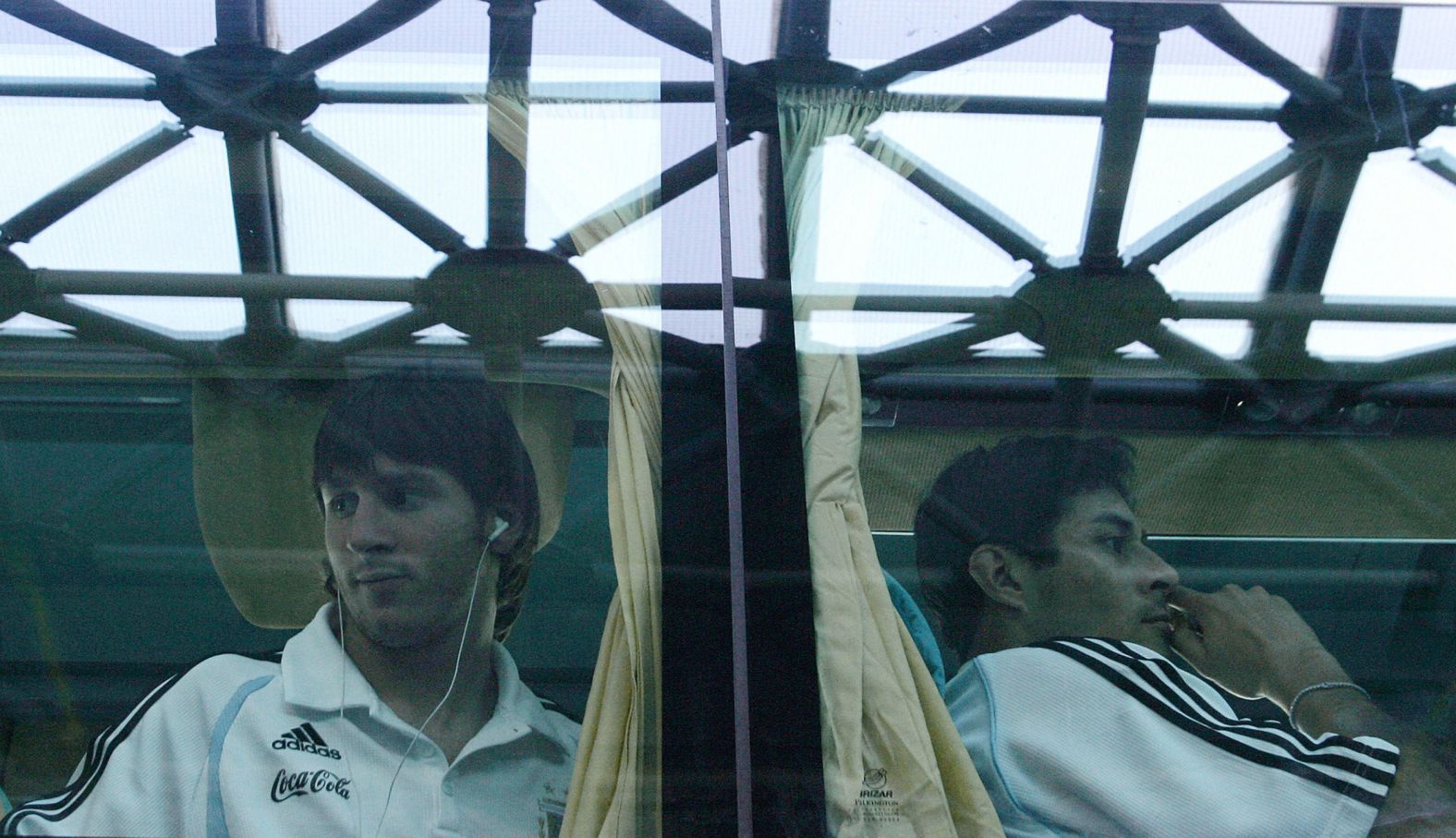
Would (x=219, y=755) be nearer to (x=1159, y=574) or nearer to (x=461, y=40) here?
(x=461, y=40)

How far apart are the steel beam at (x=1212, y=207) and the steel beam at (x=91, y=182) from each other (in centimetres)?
171

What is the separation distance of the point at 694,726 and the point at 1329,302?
4.86 ft

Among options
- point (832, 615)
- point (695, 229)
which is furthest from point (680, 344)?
point (832, 615)

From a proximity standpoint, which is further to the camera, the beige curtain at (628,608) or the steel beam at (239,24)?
the steel beam at (239,24)

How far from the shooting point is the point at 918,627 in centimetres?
181

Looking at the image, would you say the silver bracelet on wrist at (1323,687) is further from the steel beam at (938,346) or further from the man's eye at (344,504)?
the man's eye at (344,504)

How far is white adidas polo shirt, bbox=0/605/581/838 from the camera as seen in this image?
61.5 inches

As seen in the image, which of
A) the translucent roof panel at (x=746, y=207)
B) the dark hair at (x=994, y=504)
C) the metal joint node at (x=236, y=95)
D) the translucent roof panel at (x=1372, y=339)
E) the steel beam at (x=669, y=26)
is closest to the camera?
the dark hair at (x=994, y=504)

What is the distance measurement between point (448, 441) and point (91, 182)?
796 mm

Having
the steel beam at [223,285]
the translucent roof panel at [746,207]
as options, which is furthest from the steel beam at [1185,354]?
the steel beam at [223,285]

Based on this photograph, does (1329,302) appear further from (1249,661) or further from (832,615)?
(832,615)

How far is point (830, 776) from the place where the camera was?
160cm

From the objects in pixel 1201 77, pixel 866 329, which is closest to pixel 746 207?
pixel 866 329

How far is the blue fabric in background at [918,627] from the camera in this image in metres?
1.78
